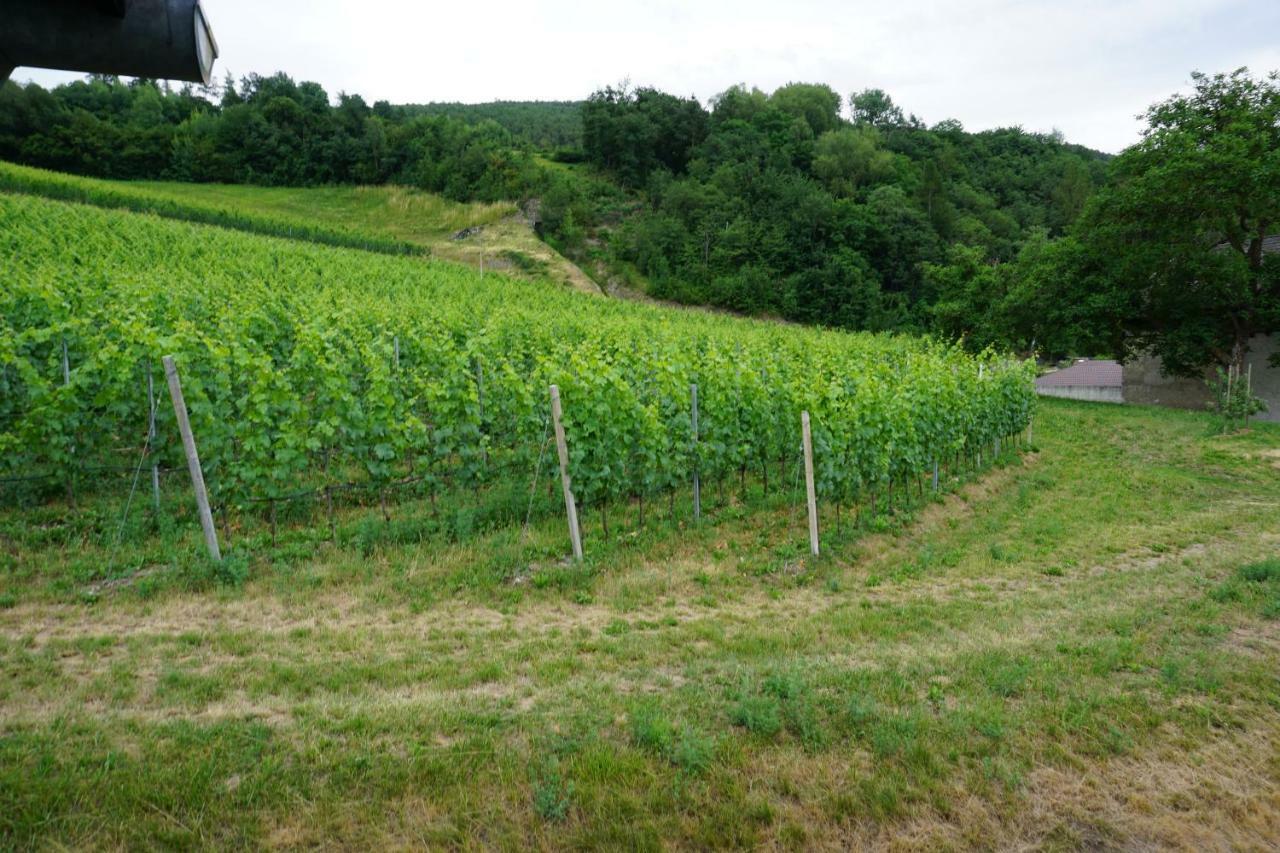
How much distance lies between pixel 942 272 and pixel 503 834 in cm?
3989

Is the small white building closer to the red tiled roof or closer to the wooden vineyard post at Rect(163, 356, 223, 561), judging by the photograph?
the red tiled roof

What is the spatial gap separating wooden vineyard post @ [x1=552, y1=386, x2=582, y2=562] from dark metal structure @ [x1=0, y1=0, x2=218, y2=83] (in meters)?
5.83

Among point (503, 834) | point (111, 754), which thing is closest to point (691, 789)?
point (503, 834)

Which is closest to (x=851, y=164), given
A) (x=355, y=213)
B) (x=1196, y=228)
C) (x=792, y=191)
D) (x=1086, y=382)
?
(x=792, y=191)

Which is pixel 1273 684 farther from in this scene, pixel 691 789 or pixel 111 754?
pixel 111 754

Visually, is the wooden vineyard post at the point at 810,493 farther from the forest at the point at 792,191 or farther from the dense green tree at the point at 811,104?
the dense green tree at the point at 811,104

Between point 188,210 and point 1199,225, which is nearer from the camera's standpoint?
point 1199,225

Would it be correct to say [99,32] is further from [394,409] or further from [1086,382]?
[1086,382]

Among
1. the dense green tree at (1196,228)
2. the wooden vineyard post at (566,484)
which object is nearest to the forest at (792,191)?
the dense green tree at (1196,228)

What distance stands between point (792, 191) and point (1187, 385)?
44.0 metres

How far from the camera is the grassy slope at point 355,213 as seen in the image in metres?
36.9

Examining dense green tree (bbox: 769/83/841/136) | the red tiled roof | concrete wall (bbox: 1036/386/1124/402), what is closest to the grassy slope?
concrete wall (bbox: 1036/386/1124/402)

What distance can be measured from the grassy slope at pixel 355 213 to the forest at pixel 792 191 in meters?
4.25

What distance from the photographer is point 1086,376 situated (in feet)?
152
